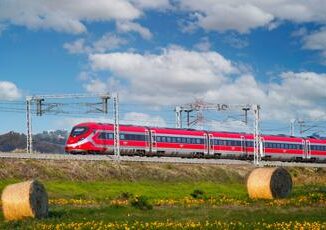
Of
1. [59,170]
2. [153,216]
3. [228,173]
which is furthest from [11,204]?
[228,173]

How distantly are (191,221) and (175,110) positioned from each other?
2446 inches

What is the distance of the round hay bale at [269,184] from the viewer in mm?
31109

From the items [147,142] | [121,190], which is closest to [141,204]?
[121,190]

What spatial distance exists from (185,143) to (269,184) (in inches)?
1342

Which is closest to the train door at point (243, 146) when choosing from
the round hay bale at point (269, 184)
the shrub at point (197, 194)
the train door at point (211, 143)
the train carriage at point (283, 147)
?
the train carriage at point (283, 147)

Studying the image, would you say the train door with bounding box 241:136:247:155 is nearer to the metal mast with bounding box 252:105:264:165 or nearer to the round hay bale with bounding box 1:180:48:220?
the metal mast with bounding box 252:105:264:165

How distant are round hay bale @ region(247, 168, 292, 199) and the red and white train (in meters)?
26.1

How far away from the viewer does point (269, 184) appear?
3092 cm

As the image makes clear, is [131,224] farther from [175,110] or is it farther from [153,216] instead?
[175,110]

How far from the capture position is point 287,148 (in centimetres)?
7594

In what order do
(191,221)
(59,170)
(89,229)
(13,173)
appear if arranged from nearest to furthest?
(89,229) → (191,221) → (13,173) → (59,170)

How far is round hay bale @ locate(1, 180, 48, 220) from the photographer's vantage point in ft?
72.6

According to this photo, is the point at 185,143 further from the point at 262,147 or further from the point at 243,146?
the point at 262,147

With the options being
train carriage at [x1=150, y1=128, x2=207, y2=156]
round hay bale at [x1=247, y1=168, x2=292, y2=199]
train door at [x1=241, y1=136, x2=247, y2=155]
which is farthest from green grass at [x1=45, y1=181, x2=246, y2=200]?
train door at [x1=241, y1=136, x2=247, y2=155]
